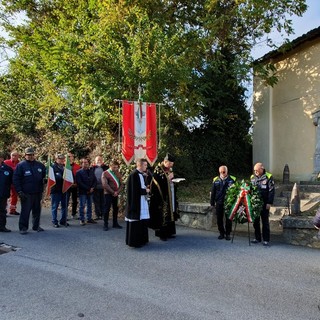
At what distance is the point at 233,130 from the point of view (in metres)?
15.4

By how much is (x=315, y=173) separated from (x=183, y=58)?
633 cm

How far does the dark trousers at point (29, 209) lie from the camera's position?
8.56 m

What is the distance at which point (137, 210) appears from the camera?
768 centimetres

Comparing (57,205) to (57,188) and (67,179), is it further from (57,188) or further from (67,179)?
(67,179)

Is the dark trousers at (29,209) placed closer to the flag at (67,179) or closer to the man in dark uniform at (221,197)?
the flag at (67,179)

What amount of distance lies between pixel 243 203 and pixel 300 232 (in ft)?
4.49

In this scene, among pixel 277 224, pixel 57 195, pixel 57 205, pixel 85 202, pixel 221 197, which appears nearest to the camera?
pixel 221 197

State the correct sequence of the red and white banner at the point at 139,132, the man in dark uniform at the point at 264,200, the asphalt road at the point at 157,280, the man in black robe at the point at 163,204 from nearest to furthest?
the asphalt road at the point at 157,280 → the man in dark uniform at the point at 264,200 → the man in black robe at the point at 163,204 → the red and white banner at the point at 139,132

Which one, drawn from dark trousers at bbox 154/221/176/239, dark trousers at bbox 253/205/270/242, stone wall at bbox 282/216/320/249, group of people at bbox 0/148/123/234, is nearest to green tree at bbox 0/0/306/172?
group of people at bbox 0/148/123/234

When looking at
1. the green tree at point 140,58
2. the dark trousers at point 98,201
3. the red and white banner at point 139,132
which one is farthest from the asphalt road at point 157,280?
the green tree at point 140,58

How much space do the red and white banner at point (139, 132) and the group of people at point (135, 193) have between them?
0.91 m

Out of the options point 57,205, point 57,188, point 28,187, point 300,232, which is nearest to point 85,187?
point 57,188

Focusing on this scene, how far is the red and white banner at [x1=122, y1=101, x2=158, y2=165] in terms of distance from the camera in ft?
33.8

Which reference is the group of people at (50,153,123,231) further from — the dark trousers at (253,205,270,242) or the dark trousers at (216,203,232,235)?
the dark trousers at (253,205,270,242)
